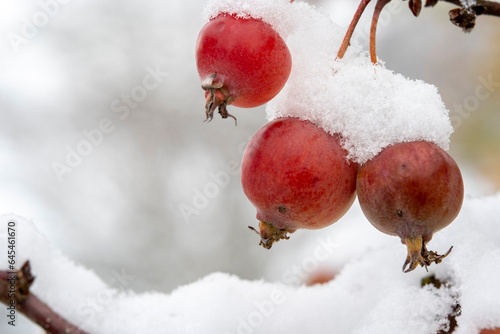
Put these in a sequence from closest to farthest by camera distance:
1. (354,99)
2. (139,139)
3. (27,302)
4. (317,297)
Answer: (27,302) < (354,99) < (317,297) < (139,139)

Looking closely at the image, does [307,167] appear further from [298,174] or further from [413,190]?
[413,190]

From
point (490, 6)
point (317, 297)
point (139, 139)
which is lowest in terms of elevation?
point (139, 139)

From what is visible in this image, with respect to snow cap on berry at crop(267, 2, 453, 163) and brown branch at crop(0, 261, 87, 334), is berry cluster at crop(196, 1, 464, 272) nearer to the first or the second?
snow cap on berry at crop(267, 2, 453, 163)

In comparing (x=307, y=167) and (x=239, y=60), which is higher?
(x=239, y=60)

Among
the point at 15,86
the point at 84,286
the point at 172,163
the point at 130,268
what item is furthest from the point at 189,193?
the point at 84,286

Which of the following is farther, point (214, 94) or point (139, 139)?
point (139, 139)

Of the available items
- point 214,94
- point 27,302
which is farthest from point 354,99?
point 27,302

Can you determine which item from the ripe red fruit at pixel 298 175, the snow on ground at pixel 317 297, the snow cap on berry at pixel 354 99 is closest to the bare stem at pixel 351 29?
the snow cap on berry at pixel 354 99
